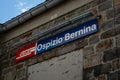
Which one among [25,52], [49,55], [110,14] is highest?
[110,14]

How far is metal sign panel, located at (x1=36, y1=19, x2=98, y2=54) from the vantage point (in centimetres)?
577

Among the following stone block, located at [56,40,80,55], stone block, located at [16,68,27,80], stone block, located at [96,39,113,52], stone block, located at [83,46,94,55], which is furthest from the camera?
stone block, located at [16,68,27,80]

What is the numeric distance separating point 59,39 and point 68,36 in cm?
27

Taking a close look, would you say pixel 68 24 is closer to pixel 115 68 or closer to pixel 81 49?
pixel 81 49

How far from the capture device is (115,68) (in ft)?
16.5

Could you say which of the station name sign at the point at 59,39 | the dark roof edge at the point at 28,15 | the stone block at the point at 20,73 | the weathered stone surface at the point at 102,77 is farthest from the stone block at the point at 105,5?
the stone block at the point at 20,73

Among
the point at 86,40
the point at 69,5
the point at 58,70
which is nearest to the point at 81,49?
the point at 86,40

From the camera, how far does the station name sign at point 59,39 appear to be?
5.80 m

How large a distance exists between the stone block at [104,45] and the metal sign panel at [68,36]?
1.03ft

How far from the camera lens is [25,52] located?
705 centimetres

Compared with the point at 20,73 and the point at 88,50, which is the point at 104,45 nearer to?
the point at 88,50

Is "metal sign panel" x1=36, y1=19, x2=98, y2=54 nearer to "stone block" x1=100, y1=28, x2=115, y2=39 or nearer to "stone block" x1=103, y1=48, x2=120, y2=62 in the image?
"stone block" x1=100, y1=28, x2=115, y2=39

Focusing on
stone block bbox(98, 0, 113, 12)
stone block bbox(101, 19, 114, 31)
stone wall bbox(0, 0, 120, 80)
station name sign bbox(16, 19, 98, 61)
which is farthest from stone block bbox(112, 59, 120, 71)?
stone block bbox(98, 0, 113, 12)

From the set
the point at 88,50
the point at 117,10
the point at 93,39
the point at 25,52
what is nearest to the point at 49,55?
the point at 25,52
